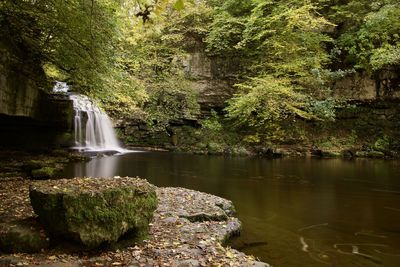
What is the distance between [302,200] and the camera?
869 centimetres

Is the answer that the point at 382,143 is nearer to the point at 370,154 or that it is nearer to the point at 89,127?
the point at 370,154

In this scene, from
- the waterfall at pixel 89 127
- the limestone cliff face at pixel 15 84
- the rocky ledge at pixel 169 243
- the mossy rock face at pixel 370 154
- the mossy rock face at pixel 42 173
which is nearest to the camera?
the rocky ledge at pixel 169 243

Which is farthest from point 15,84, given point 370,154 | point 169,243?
point 370,154

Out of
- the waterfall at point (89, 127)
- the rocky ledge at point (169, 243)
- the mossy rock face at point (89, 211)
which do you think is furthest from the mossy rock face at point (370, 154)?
the mossy rock face at point (89, 211)

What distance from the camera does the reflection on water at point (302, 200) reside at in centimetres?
533

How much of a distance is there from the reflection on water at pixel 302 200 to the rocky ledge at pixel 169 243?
0.58 meters

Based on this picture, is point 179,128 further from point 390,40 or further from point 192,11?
point 390,40

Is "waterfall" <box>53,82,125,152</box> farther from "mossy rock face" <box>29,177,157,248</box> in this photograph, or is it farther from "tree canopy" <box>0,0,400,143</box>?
"mossy rock face" <box>29,177,157,248</box>

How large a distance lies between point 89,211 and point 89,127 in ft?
47.1

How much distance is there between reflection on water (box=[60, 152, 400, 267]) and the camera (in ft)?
17.5

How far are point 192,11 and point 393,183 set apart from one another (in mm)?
16639

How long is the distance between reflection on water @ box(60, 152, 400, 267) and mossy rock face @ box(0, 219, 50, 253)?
2.88 metres

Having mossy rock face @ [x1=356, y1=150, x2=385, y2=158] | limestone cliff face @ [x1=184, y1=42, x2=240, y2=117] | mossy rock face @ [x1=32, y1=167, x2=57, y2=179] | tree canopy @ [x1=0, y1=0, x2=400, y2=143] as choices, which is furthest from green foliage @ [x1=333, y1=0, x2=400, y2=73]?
mossy rock face @ [x1=32, y1=167, x2=57, y2=179]

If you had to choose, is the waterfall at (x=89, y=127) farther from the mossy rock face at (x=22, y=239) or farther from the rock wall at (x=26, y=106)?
the mossy rock face at (x=22, y=239)
